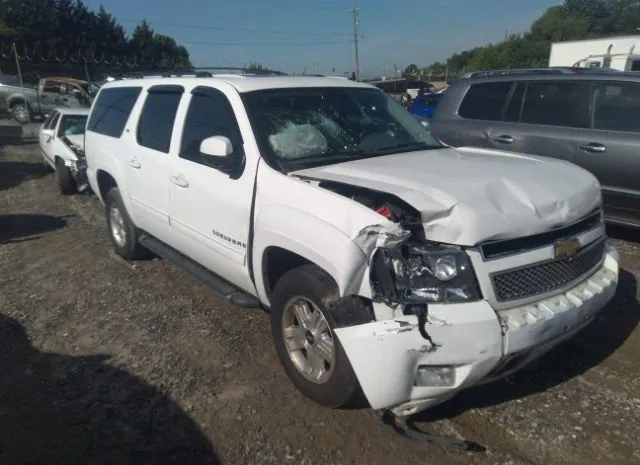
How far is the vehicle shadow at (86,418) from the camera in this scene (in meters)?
2.83

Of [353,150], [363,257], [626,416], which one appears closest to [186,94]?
[353,150]

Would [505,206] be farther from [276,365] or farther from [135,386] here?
[135,386]

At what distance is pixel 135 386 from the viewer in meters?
3.46

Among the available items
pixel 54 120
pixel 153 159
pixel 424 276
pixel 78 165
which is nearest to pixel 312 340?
pixel 424 276

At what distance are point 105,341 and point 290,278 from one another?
182cm

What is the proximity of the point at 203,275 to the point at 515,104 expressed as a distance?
428 centimetres

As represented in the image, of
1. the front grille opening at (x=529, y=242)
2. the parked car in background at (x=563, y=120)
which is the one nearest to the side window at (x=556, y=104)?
the parked car in background at (x=563, y=120)

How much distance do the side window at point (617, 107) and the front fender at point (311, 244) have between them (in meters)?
4.10

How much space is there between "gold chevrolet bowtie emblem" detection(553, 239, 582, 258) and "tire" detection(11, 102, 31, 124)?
22633 mm

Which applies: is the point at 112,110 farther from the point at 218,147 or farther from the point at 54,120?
the point at 54,120

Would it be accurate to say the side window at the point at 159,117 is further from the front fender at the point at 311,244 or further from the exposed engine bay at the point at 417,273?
the exposed engine bay at the point at 417,273

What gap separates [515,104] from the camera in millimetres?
6379

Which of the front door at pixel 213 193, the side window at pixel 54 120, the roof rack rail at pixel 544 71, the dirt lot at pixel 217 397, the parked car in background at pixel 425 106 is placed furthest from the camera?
the parked car in background at pixel 425 106

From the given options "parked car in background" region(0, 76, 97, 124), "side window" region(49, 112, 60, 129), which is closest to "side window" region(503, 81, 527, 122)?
"side window" region(49, 112, 60, 129)
